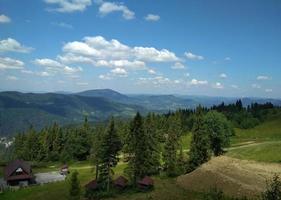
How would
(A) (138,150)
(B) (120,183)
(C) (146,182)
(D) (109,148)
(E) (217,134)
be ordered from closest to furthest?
(C) (146,182) → (D) (109,148) → (B) (120,183) → (A) (138,150) → (E) (217,134)

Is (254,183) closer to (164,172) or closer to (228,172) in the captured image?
(228,172)

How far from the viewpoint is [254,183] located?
5591 cm

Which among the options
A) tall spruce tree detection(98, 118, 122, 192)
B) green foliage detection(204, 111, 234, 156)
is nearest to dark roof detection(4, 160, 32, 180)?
tall spruce tree detection(98, 118, 122, 192)

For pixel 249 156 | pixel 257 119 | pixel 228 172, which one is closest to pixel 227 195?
pixel 228 172

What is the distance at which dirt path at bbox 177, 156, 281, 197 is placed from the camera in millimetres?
54000

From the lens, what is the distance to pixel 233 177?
60344 mm

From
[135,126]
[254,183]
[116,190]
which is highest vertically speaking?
[135,126]

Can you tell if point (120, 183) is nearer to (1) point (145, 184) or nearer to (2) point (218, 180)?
(1) point (145, 184)

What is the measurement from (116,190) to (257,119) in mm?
132774

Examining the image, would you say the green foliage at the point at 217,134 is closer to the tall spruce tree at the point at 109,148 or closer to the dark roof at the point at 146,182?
the dark roof at the point at 146,182

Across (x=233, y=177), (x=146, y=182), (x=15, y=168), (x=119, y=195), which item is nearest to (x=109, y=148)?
(x=119, y=195)

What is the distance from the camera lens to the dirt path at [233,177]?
54.0 metres

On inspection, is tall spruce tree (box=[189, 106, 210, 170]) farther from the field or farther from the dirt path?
the field

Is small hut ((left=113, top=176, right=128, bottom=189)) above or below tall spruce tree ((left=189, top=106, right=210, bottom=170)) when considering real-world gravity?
below
